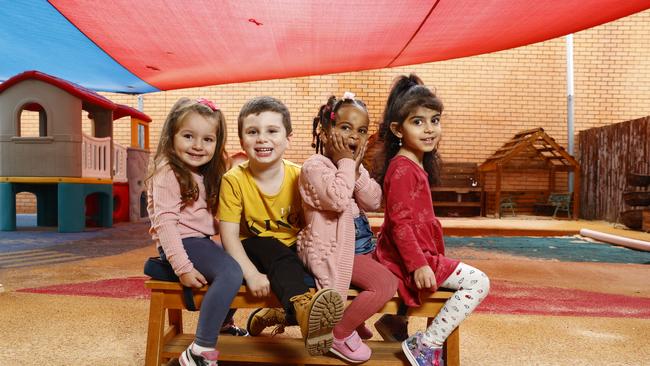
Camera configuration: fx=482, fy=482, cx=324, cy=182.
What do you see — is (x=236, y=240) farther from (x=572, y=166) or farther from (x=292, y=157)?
(x=572, y=166)

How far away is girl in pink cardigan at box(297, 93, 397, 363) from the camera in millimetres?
1329

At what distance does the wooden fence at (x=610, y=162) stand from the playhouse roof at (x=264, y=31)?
4.32m

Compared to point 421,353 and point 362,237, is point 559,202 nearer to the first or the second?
point 362,237

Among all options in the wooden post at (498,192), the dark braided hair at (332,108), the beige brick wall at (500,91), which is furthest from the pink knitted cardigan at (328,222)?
the wooden post at (498,192)

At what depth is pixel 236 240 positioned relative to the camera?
142 cm

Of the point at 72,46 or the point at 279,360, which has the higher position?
the point at 72,46

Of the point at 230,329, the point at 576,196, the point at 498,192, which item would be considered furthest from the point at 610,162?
the point at 230,329

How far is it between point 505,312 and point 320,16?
1.84m

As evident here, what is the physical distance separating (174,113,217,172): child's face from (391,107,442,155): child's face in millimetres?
606

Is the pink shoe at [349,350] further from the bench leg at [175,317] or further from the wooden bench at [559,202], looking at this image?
the wooden bench at [559,202]

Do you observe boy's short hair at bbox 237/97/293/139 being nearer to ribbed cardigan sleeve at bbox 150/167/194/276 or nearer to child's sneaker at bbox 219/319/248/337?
ribbed cardigan sleeve at bbox 150/167/194/276

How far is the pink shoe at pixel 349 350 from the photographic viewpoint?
4.37 ft

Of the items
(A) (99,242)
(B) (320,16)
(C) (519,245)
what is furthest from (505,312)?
(A) (99,242)

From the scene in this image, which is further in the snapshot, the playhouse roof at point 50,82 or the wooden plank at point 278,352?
the playhouse roof at point 50,82
